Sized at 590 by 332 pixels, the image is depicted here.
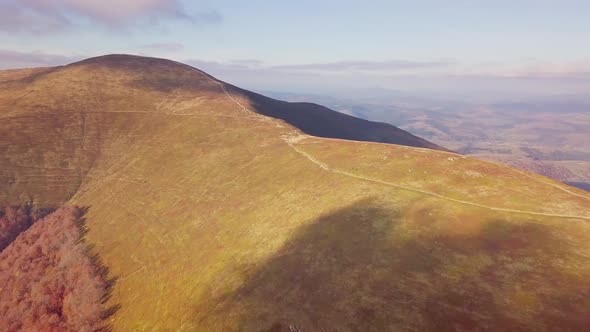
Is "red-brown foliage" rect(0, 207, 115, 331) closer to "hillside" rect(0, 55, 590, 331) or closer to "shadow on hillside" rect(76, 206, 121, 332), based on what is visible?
"shadow on hillside" rect(76, 206, 121, 332)

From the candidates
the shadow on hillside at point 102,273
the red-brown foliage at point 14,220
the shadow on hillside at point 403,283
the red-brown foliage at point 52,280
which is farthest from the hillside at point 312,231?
the red-brown foliage at point 52,280

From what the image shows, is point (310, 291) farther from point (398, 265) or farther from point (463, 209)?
point (463, 209)

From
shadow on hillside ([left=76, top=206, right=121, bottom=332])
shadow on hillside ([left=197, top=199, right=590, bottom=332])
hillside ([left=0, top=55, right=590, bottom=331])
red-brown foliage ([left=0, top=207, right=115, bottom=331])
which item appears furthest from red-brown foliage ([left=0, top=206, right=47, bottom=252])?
shadow on hillside ([left=197, top=199, right=590, bottom=332])

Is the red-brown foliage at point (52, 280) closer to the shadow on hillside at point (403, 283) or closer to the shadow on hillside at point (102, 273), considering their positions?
the shadow on hillside at point (102, 273)

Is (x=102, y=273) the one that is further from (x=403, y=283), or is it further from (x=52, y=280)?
(x=403, y=283)

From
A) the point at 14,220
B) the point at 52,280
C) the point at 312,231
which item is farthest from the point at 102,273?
the point at 312,231

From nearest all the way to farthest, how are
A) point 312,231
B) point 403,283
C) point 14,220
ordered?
point 403,283, point 312,231, point 14,220
